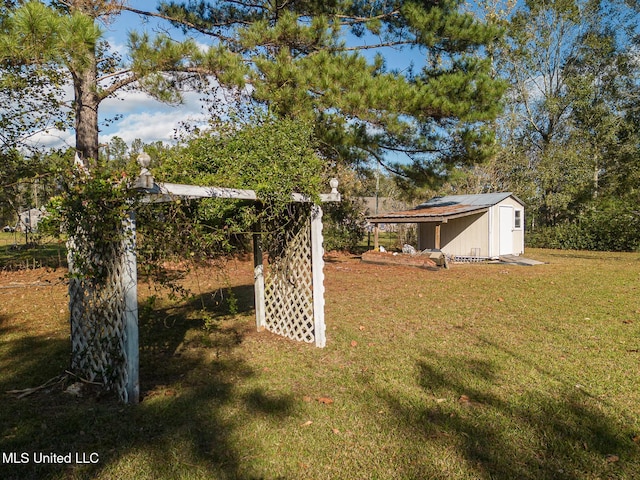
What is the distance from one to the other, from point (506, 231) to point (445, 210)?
305cm

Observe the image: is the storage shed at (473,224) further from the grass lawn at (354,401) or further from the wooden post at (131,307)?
the wooden post at (131,307)

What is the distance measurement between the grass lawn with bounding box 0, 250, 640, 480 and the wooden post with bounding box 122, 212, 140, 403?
0.18 m

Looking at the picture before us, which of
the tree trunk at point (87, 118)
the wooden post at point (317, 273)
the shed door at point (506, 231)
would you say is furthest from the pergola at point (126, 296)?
the shed door at point (506, 231)

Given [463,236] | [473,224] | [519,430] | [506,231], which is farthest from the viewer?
[463,236]

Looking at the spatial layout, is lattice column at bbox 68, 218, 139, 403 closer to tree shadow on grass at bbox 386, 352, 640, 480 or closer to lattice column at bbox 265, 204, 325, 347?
lattice column at bbox 265, 204, 325, 347

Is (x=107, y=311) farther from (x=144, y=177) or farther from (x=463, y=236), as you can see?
(x=463, y=236)

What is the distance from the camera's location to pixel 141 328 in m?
5.75

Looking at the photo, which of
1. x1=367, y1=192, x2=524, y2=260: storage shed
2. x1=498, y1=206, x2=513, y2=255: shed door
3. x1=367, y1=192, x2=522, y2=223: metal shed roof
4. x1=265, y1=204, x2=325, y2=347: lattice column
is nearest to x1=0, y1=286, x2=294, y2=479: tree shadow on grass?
x1=265, y1=204, x2=325, y2=347: lattice column

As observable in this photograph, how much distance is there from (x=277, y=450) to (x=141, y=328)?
369 centimetres

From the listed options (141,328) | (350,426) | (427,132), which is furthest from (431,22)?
(350,426)

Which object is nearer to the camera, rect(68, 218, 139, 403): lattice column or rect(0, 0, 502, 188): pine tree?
rect(68, 218, 139, 403): lattice column

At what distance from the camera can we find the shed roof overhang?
14.1m

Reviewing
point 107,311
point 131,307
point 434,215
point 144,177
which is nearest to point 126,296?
point 131,307

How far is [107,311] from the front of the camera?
3.65m
